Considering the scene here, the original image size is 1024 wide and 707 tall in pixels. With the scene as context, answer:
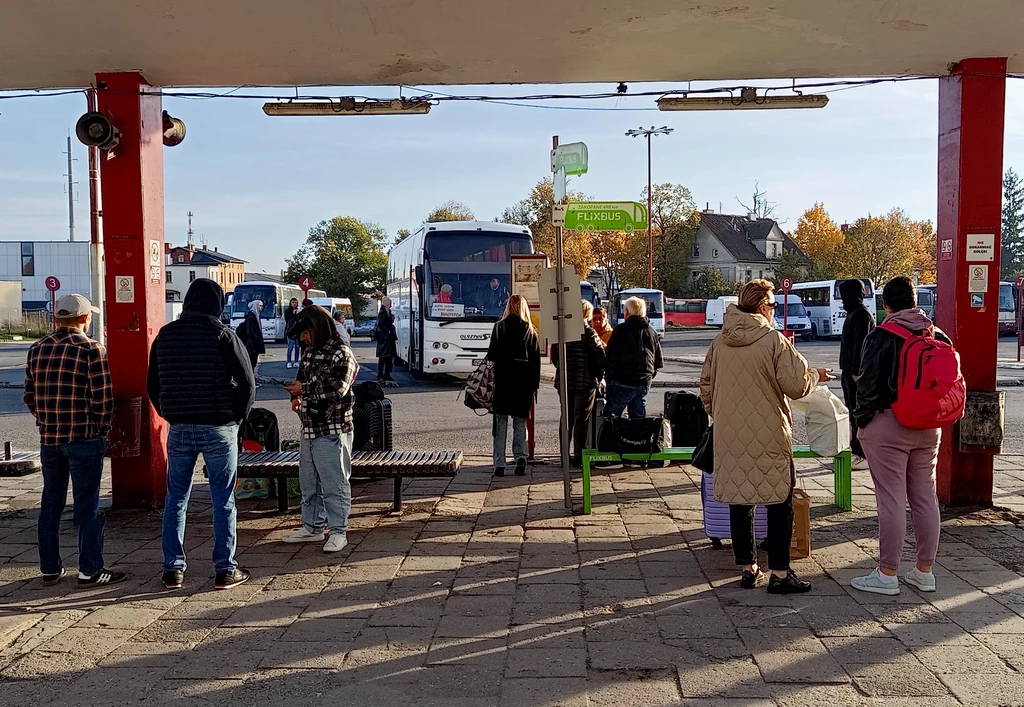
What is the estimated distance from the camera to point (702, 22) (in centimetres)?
678

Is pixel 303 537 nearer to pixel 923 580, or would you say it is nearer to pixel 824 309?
pixel 923 580

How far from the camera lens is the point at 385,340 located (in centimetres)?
2056

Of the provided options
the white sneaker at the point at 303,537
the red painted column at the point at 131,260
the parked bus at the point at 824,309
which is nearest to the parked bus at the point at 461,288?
the red painted column at the point at 131,260

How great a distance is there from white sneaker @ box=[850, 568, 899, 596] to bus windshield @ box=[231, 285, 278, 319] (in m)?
42.3

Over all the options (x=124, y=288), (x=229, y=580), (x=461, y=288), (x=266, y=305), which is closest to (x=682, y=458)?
(x=229, y=580)

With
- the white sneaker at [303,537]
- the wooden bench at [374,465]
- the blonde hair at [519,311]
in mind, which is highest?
the blonde hair at [519,311]

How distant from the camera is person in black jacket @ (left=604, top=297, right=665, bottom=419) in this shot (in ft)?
32.1

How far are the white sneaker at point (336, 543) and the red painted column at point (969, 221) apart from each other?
5.06 metres

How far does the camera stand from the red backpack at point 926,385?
5.12 metres

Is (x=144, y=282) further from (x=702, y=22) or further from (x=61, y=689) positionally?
(x=702, y=22)

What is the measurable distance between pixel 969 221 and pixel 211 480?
625 cm

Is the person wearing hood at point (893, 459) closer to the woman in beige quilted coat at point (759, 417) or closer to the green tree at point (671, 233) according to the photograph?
the woman in beige quilted coat at point (759, 417)

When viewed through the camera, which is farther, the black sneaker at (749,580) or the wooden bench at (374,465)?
the wooden bench at (374,465)

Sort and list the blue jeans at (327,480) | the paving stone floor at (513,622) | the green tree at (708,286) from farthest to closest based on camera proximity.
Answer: the green tree at (708,286) → the blue jeans at (327,480) → the paving stone floor at (513,622)
